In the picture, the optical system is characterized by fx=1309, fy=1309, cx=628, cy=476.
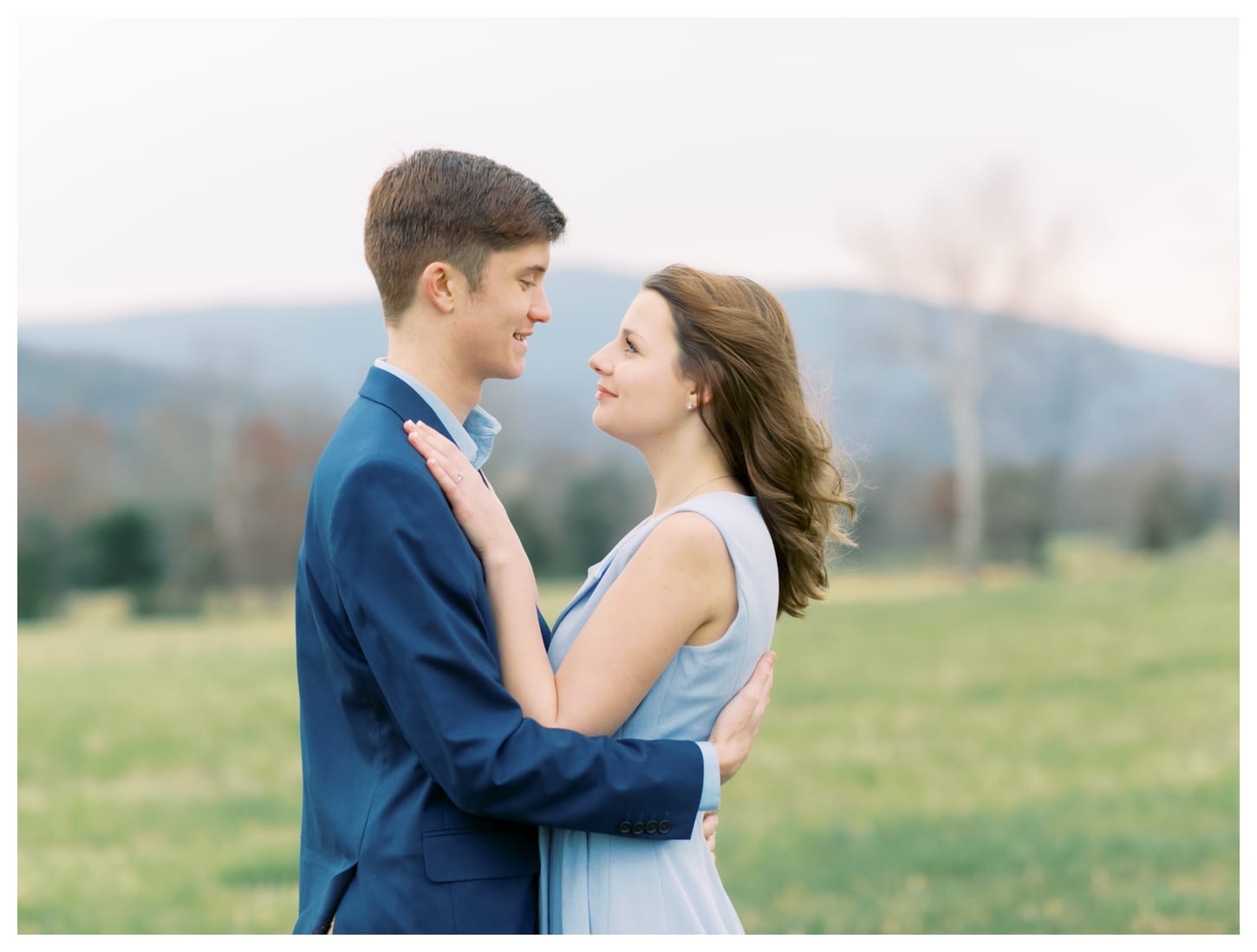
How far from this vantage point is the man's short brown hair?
295 centimetres

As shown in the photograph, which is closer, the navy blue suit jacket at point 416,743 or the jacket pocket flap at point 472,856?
the navy blue suit jacket at point 416,743

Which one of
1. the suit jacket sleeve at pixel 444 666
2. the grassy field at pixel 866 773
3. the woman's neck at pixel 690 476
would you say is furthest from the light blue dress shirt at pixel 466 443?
the grassy field at pixel 866 773

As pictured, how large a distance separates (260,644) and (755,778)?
936 centimetres

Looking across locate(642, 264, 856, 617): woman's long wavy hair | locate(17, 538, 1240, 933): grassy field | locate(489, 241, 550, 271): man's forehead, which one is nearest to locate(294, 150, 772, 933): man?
locate(489, 241, 550, 271): man's forehead

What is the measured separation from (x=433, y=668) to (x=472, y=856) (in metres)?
0.46

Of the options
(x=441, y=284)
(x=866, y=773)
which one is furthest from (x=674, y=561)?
(x=866, y=773)

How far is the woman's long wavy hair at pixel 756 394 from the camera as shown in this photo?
3172mm

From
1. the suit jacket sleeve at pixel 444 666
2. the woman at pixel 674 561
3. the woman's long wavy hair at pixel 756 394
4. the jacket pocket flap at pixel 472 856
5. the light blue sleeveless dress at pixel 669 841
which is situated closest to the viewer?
the suit jacket sleeve at pixel 444 666

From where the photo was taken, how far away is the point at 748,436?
10.6ft

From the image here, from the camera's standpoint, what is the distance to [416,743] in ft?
8.80

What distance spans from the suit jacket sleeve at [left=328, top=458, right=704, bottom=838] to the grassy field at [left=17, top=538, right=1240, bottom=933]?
5.96 m

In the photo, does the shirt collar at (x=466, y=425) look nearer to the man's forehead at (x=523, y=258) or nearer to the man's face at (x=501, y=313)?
the man's face at (x=501, y=313)
